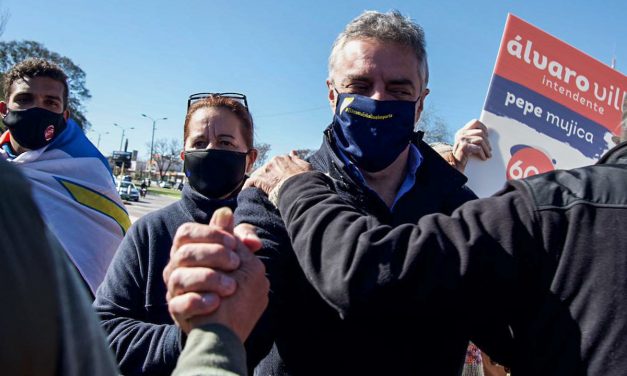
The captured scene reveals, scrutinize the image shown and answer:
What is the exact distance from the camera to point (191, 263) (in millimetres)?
1000

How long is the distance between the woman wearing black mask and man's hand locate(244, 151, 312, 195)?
0.49 meters

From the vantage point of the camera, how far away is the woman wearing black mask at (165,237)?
1661 millimetres

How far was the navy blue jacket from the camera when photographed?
1619mm

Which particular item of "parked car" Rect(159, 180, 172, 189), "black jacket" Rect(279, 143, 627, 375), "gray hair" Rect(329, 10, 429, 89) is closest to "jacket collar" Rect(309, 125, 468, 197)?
"gray hair" Rect(329, 10, 429, 89)

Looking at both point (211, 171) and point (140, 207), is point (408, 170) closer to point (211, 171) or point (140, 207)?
point (211, 171)

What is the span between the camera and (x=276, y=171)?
4.79 ft

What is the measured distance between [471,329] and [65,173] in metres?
2.89

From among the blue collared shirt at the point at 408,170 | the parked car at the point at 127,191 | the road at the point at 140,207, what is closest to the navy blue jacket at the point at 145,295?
the blue collared shirt at the point at 408,170

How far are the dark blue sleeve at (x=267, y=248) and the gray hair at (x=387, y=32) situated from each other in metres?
0.74

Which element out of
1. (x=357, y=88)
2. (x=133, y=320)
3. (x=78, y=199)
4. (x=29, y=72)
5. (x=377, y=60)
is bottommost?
(x=133, y=320)

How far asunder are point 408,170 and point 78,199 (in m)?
2.44

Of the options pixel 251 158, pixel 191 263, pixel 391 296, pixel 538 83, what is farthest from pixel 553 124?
pixel 191 263

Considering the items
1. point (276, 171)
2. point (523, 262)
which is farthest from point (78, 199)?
point (523, 262)

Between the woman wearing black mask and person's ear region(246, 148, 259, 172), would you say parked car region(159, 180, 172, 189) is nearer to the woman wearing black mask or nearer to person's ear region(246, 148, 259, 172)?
person's ear region(246, 148, 259, 172)
